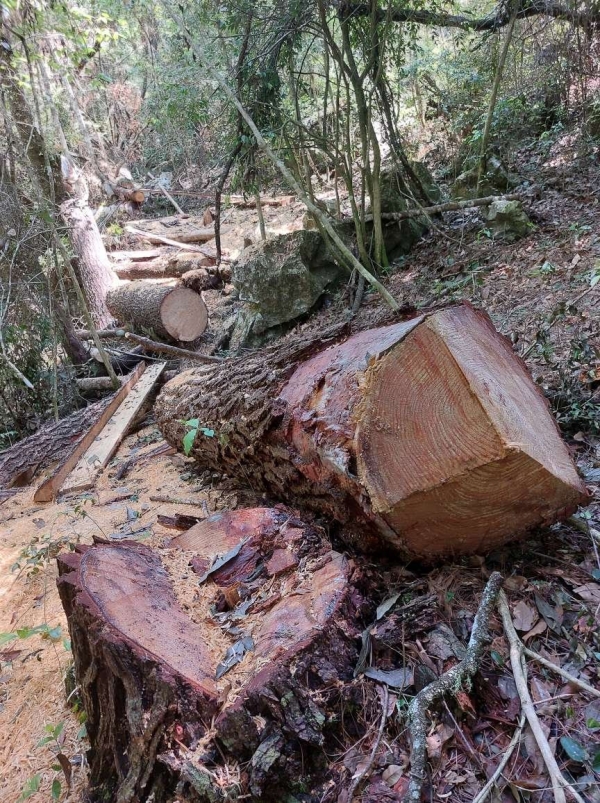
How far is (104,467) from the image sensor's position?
439 centimetres

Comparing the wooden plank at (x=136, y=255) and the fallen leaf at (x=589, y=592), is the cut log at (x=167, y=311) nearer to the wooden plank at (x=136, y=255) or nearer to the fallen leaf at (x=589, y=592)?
the wooden plank at (x=136, y=255)

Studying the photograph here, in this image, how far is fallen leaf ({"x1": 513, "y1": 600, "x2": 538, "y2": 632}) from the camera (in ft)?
5.08

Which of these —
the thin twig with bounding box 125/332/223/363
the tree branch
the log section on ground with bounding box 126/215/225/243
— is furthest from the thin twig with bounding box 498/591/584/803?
the log section on ground with bounding box 126/215/225/243

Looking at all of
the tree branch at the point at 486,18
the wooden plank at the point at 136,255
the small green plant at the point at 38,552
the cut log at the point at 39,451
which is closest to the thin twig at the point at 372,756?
the small green plant at the point at 38,552

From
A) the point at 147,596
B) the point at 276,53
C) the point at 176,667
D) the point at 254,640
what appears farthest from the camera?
the point at 276,53

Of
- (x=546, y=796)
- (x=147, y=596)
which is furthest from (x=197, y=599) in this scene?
(x=546, y=796)

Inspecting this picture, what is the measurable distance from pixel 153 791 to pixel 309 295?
534 cm

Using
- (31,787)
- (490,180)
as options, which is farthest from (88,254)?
(31,787)

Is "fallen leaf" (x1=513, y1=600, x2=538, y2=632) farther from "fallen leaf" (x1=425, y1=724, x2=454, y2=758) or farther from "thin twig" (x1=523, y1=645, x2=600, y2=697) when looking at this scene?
"fallen leaf" (x1=425, y1=724, x2=454, y2=758)

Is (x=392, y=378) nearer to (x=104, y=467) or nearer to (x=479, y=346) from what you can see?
(x=479, y=346)

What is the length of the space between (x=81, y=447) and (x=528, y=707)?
164 inches

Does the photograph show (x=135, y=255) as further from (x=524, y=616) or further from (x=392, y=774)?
(x=392, y=774)

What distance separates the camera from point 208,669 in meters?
1.49

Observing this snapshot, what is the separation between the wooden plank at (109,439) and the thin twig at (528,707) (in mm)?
3413
